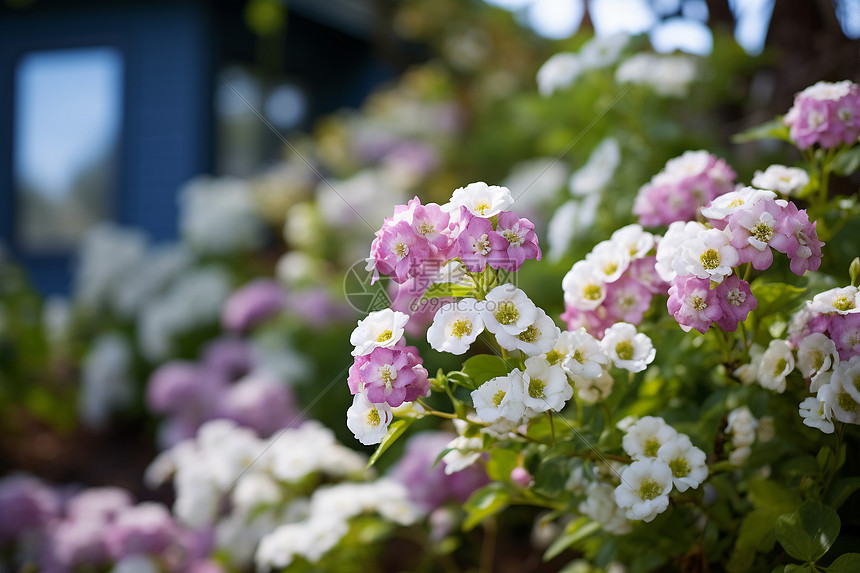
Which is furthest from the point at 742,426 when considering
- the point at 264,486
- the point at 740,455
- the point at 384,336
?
the point at 264,486

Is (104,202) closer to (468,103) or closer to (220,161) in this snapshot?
(220,161)

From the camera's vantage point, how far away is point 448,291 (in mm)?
763

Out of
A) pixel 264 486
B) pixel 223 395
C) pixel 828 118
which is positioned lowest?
pixel 223 395

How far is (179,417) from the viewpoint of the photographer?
247 cm

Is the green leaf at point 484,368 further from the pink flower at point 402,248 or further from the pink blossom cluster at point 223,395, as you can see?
the pink blossom cluster at point 223,395

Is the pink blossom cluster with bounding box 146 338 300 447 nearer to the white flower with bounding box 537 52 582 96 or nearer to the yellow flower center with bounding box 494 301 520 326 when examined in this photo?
the white flower with bounding box 537 52 582 96

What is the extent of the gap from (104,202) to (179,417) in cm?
323

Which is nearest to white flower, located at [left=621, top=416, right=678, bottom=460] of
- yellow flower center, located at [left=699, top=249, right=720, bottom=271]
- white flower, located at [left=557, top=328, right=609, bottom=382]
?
white flower, located at [left=557, top=328, right=609, bottom=382]

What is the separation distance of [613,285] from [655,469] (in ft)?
0.77

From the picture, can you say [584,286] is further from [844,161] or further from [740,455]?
[844,161]

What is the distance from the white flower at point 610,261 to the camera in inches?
32.7

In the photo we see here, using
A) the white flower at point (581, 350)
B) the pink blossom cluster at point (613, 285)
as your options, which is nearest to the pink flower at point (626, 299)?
the pink blossom cluster at point (613, 285)

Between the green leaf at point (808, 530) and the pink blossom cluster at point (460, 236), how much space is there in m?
0.39

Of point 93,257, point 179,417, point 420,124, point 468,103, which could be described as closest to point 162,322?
point 179,417
